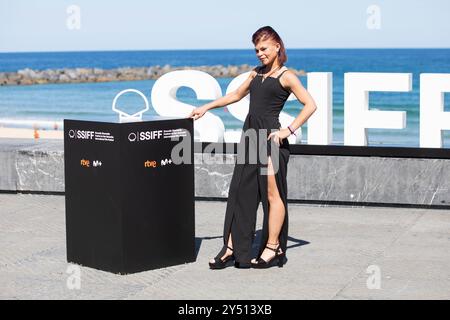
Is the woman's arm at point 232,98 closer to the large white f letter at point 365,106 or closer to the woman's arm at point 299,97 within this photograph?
the woman's arm at point 299,97

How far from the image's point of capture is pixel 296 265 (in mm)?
7566

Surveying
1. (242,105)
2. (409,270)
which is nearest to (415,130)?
(242,105)

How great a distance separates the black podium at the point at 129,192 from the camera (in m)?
7.00

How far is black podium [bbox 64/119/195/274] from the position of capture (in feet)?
23.0

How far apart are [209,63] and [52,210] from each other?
345 ft

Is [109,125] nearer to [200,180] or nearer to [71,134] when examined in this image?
[71,134]

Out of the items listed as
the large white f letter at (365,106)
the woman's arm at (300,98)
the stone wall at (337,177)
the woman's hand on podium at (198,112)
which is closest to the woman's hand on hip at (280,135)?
the woman's arm at (300,98)

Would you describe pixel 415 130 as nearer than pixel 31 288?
No

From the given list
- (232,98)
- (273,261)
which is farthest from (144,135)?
(273,261)

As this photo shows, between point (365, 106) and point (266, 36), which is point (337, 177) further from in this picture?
point (266, 36)

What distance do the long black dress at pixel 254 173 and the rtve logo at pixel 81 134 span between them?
112cm

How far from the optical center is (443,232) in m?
8.88
